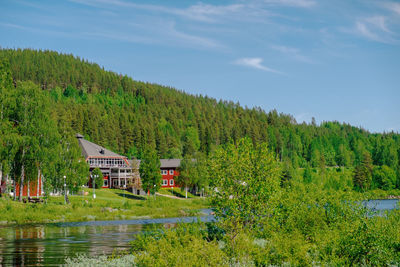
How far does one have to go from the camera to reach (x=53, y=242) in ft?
127

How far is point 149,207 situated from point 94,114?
329 ft

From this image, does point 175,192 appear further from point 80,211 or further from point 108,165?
point 80,211

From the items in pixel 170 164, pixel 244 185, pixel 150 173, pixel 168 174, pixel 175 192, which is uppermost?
pixel 170 164

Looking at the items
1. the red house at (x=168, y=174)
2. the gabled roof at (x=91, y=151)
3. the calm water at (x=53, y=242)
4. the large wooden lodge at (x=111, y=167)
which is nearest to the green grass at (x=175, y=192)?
the red house at (x=168, y=174)

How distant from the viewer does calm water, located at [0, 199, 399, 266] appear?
2979 cm

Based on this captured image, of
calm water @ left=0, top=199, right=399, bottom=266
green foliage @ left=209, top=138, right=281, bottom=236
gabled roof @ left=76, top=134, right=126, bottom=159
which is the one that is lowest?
calm water @ left=0, top=199, right=399, bottom=266

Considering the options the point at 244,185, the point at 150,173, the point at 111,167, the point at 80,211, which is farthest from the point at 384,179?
the point at 244,185

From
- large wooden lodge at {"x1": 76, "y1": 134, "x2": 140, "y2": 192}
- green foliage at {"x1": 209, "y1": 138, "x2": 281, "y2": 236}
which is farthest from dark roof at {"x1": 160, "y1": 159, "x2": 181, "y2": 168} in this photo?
green foliage at {"x1": 209, "y1": 138, "x2": 281, "y2": 236}

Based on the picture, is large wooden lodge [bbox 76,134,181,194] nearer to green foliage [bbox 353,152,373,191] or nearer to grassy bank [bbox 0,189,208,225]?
grassy bank [bbox 0,189,208,225]

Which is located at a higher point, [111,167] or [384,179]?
[111,167]

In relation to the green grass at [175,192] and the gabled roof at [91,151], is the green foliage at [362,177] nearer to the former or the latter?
the green grass at [175,192]

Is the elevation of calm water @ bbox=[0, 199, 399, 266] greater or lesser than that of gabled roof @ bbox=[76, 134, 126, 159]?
lesser

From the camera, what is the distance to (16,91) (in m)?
61.3

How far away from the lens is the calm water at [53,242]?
29794mm
